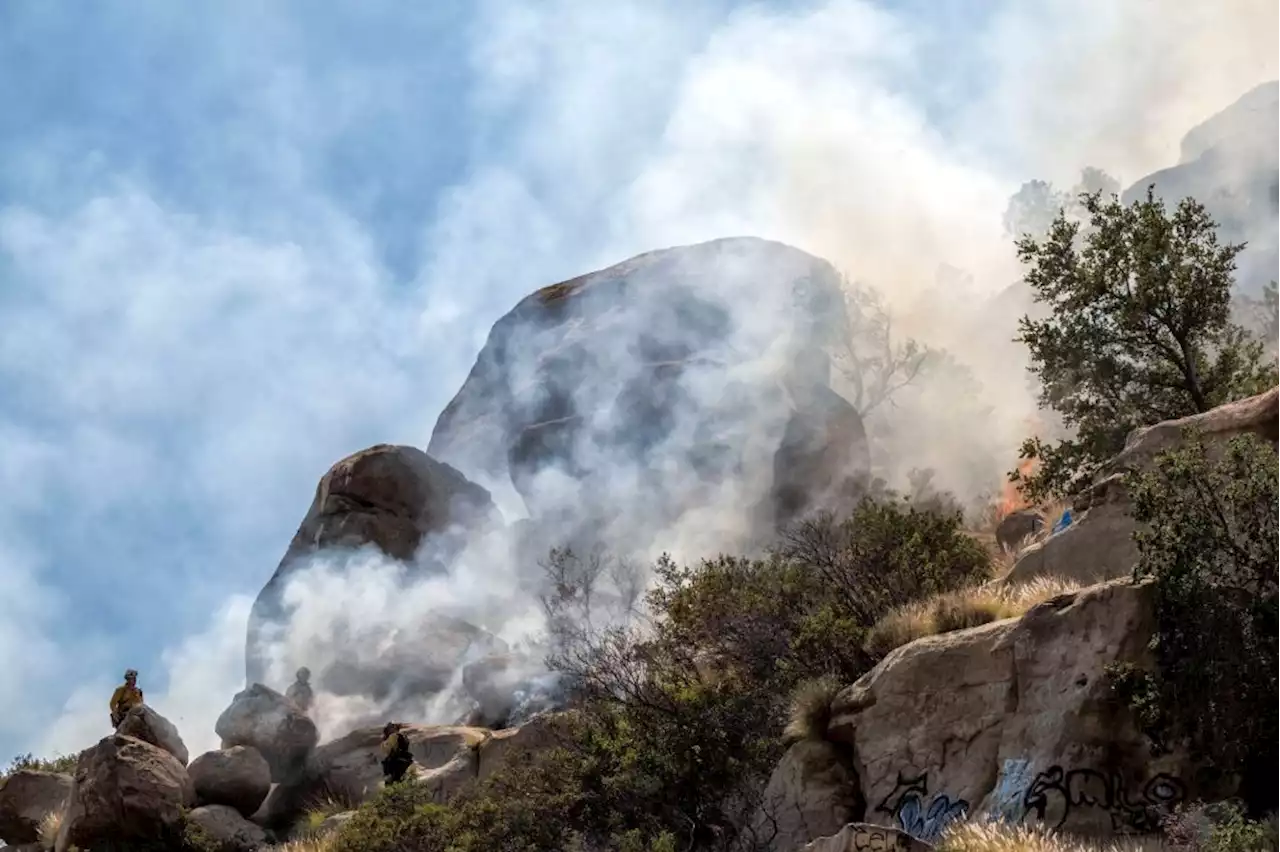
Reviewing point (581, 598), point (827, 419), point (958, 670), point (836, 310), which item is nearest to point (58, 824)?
point (581, 598)

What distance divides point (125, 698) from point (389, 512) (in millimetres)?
15640

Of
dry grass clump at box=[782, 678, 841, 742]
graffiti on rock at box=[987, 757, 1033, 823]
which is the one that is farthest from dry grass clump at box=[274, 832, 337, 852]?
graffiti on rock at box=[987, 757, 1033, 823]

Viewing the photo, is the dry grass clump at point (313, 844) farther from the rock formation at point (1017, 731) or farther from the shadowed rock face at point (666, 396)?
the shadowed rock face at point (666, 396)

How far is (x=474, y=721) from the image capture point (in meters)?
28.8

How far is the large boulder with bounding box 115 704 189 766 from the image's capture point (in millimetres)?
22844

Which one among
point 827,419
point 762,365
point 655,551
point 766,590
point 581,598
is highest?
point 762,365

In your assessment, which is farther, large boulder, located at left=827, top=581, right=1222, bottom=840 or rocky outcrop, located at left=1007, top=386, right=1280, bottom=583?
rocky outcrop, located at left=1007, top=386, right=1280, bottom=583

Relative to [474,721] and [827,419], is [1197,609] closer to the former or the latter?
[474,721]

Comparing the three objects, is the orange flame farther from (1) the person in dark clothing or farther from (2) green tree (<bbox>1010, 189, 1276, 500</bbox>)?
(1) the person in dark clothing

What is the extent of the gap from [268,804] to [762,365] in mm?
26305

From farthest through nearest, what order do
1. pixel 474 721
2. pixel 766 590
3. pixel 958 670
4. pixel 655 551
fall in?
pixel 655 551 < pixel 474 721 < pixel 766 590 < pixel 958 670

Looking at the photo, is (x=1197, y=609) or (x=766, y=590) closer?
(x=1197, y=609)

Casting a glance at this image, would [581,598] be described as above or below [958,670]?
above

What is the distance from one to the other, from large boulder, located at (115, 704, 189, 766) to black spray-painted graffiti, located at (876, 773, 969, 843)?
15.7 meters
